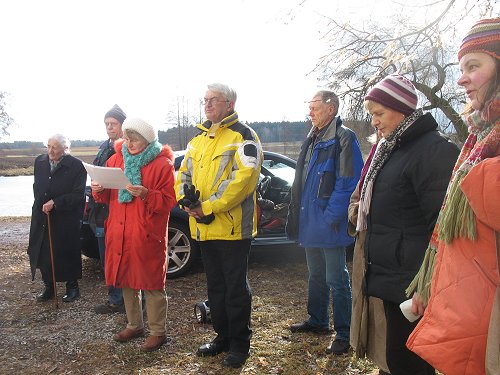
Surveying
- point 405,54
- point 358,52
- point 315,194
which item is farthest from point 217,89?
point 358,52

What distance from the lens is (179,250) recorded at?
19.0 feet

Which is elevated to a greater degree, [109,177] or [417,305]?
[109,177]

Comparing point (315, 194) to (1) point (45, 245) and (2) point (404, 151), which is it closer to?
(2) point (404, 151)

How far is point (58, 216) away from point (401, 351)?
3977 mm

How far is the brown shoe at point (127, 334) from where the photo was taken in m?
3.96

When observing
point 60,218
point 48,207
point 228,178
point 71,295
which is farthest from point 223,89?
point 71,295

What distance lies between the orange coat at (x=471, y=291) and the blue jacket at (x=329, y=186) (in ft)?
6.39

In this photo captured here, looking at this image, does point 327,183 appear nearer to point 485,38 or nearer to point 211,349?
point 211,349

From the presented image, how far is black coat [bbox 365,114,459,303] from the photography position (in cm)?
225

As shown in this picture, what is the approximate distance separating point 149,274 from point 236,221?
0.90 metres

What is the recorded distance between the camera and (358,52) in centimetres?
740

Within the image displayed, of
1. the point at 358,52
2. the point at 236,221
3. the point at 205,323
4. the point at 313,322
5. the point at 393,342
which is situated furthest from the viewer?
the point at 358,52

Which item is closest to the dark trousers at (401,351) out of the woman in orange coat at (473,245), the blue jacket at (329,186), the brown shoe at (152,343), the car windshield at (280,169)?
the woman in orange coat at (473,245)

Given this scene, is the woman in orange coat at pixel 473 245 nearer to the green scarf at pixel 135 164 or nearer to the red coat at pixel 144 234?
the red coat at pixel 144 234
